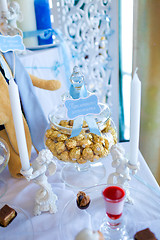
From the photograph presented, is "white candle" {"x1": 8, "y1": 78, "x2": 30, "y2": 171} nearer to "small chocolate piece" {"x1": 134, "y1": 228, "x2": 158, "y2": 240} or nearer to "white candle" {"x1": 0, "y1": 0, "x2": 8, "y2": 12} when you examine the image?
"small chocolate piece" {"x1": 134, "y1": 228, "x2": 158, "y2": 240}

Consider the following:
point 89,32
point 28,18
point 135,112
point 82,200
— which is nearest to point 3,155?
point 82,200

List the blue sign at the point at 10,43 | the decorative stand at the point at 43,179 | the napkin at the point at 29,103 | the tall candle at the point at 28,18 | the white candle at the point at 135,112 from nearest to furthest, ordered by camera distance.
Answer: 1. the white candle at the point at 135,112
2. the decorative stand at the point at 43,179
3. the blue sign at the point at 10,43
4. the napkin at the point at 29,103
5. the tall candle at the point at 28,18

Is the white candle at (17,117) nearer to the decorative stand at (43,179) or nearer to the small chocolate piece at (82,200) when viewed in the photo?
the decorative stand at (43,179)

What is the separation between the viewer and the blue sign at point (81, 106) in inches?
22.8

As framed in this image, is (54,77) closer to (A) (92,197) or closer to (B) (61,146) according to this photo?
(B) (61,146)

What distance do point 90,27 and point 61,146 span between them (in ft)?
2.54

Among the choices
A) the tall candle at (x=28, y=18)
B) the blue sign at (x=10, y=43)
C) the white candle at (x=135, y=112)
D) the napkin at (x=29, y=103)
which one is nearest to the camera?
the white candle at (x=135, y=112)

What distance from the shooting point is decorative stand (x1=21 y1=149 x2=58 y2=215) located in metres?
0.56

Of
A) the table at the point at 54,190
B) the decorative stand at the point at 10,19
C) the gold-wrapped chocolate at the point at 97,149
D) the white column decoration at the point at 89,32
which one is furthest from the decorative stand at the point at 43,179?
the white column decoration at the point at 89,32

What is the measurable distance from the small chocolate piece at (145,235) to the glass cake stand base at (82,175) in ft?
0.84

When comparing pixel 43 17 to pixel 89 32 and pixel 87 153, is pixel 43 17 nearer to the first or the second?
pixel 89 32

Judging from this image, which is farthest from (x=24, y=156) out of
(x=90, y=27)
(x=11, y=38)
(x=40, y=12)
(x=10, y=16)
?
(x=90, y=27)

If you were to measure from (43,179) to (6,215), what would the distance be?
120 millimetres

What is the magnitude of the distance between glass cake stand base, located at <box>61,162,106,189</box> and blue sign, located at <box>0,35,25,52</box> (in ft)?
1.26
